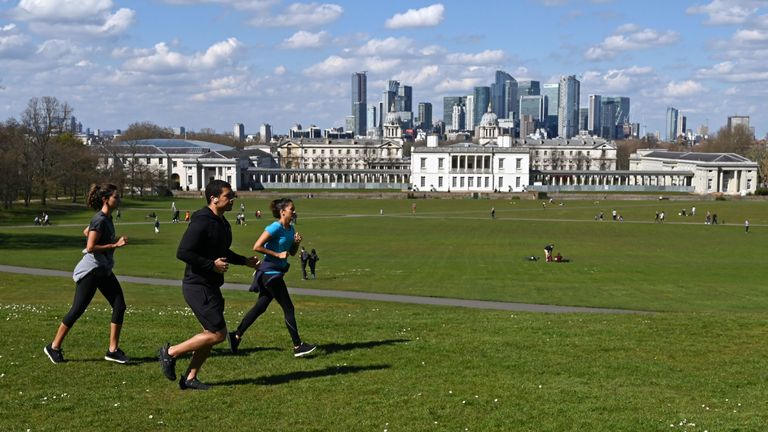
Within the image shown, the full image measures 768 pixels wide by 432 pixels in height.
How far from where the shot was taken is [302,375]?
1048 cm

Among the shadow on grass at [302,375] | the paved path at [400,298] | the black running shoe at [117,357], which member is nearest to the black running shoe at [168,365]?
the shadow on grass at [302,375]

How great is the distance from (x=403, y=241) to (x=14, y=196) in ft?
133

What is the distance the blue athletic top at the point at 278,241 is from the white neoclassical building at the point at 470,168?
14993 cm

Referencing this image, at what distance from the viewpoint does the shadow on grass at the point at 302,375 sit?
1013cm

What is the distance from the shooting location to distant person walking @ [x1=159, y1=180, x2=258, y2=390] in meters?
9.33

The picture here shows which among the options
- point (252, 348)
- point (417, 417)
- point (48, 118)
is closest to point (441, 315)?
point (252, 348)

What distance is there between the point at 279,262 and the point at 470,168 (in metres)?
154

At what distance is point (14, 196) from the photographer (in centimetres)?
7525

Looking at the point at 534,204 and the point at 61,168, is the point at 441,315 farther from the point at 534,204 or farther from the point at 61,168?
the point at 534,204

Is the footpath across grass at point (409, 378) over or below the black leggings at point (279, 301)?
below

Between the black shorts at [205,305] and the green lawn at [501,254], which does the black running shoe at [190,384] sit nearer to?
the black shorts at [205,305]

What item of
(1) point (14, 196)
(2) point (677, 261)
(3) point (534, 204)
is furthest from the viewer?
(3) point (534, 204)

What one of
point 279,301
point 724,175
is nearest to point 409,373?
point 279,301

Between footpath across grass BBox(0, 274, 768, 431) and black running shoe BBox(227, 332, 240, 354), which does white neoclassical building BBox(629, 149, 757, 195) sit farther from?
black running shoe BBox(227, 332, 240, 354)
